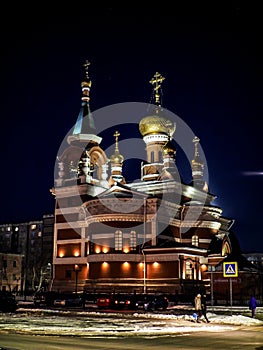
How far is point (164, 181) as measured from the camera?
5681 cm

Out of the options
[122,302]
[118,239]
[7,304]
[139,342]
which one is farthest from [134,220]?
[139,342]

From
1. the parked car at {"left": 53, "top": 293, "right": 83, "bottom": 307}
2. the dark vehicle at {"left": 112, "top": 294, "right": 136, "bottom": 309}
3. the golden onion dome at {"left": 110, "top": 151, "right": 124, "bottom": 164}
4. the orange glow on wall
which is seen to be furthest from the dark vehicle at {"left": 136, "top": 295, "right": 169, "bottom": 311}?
the golden onion dome at {"left": 110, "top": 151, "right": 124, "bottom": 164}

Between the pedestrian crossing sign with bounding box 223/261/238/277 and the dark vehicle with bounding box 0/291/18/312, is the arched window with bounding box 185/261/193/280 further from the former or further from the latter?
the dark vehicle with bounding box 0/291/18/312

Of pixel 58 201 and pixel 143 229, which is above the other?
pixel 58 201

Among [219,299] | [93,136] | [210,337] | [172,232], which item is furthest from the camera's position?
[93,136]

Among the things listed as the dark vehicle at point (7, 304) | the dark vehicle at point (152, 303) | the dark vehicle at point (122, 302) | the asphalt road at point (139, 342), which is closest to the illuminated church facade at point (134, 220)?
the dark vehicle at point (152, 303)

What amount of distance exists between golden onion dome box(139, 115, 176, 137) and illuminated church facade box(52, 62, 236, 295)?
0.44 feet

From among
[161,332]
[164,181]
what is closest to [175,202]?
[164,181]

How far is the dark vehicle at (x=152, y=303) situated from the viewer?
3312 cm

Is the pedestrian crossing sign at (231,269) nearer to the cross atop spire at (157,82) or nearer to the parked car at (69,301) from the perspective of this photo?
the parked car at (69,301)

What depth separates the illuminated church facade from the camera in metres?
48.1

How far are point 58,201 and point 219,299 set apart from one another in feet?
74.6

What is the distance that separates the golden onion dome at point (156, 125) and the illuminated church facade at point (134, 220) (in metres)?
0.13

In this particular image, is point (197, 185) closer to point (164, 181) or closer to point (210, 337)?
point (164, 181)
